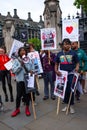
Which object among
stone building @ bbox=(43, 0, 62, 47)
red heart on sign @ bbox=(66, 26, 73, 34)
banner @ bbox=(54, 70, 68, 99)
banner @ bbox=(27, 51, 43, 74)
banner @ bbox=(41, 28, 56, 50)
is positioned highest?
stone building @ bbox=(43, 0, 62, 47)

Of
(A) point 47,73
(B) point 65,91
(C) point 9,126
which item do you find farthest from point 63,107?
(C) point 9,126

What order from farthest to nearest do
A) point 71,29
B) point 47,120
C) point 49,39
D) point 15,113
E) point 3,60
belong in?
1. point 3,60
2. point 49,39
3. point 71,29
4. point 15,113
5. point 47,120

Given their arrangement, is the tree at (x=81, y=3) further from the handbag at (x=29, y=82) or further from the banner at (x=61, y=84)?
the handbag at (x=29, y=82)

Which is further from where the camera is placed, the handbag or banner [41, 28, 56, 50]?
banner [41, 28, 56, 50]

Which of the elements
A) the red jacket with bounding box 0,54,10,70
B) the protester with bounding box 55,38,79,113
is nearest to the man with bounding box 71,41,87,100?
the protester with bounding box 55,38,79,113

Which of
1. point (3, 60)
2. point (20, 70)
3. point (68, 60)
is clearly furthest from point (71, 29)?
point (3, 60)

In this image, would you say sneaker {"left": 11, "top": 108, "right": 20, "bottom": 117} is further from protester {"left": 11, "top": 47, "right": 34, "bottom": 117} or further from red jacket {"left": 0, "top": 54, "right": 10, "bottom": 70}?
red jacket {"left": 0, "top": 54, "right": 10, "bottom": 70}

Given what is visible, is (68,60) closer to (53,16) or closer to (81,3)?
(53,16)

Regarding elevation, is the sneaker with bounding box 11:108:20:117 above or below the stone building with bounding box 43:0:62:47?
below

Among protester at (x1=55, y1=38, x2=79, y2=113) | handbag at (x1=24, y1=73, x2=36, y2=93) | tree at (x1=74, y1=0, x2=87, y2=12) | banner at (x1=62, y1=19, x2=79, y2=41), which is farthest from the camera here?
tree at (x1=74, y1=0, x2=87, y2=12)

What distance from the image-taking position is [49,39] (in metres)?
6.24

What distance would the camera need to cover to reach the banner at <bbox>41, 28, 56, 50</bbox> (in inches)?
243

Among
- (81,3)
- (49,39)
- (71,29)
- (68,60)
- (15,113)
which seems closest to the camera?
(68,60)

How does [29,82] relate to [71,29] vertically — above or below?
below
